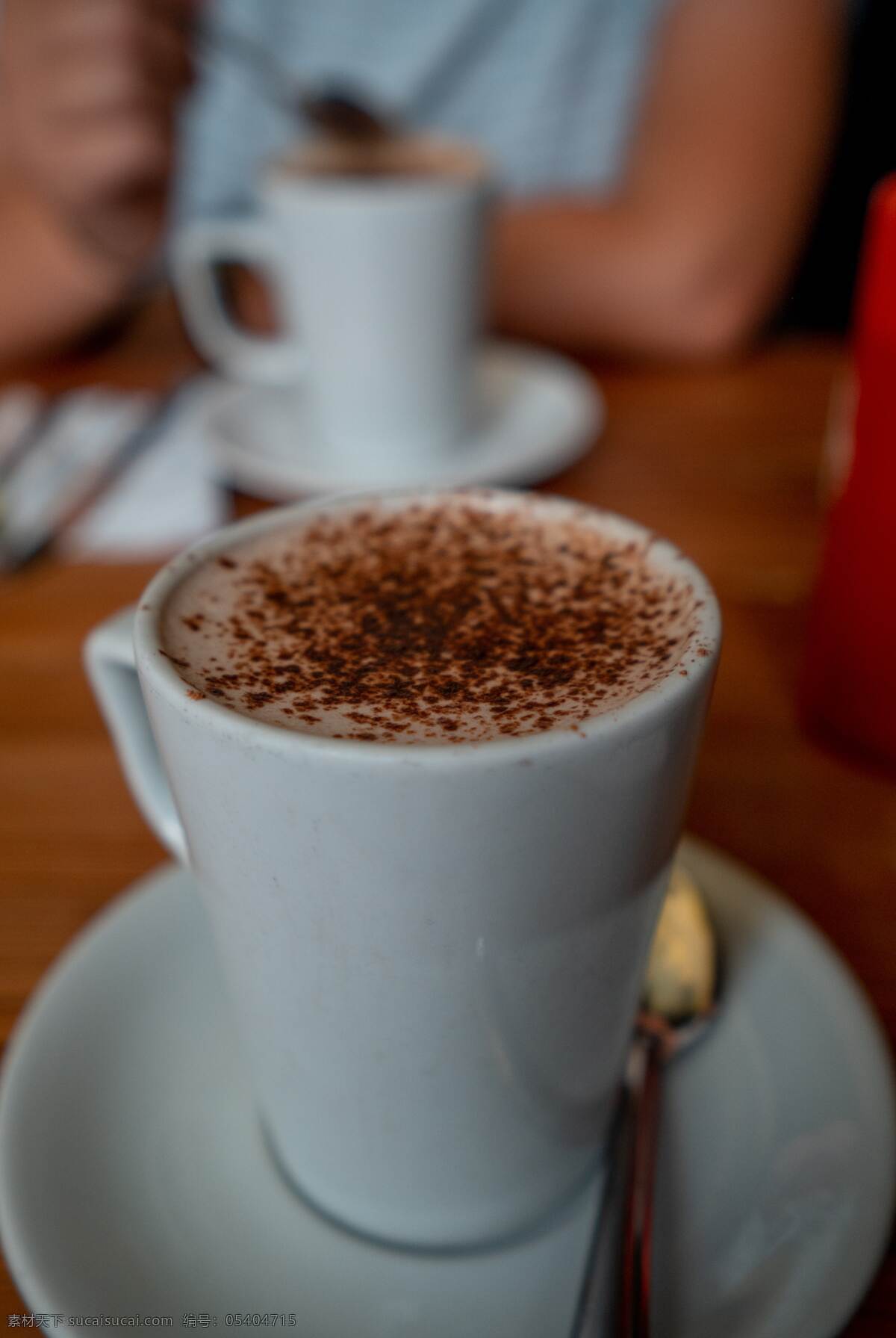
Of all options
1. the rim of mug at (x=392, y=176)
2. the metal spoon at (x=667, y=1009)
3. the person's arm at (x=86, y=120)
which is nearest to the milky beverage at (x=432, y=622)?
the metal spoon at (x=667, y=1009)

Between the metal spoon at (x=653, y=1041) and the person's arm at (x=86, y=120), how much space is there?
1.19m

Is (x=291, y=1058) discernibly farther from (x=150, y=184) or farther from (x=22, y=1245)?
(x=150, y=184)

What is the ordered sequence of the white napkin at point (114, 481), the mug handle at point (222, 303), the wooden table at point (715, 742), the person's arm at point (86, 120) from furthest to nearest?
1. the person's arm at point (86, 120)
2. the mug handle at point (222, 303)
3. the white napkin at point (114, 481)
4. the wooden table at point (715, 742)

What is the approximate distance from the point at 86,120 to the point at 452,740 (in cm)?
146

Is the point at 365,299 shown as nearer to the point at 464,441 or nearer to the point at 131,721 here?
the point at 464,441

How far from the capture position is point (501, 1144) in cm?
39

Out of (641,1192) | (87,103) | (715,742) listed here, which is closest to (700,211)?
(87,103)

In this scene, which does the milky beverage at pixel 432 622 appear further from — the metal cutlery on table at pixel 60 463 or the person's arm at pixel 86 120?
the person's arm at pixel 86 120

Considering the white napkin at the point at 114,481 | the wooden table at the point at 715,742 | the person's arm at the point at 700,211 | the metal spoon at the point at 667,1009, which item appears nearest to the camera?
the metal spoon at the point at 667,1009

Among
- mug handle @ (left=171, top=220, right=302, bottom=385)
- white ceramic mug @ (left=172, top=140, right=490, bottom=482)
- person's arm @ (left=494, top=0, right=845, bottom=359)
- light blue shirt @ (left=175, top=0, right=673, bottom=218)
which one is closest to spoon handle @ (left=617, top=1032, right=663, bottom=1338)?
white ceramic mug @ (left=172, top=140, right=490, bottom=482)

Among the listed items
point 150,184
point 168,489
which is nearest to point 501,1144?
point 168,489

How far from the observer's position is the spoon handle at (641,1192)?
0.34 metres

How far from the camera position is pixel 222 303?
3.50 ft

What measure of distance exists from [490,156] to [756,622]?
625 mm
